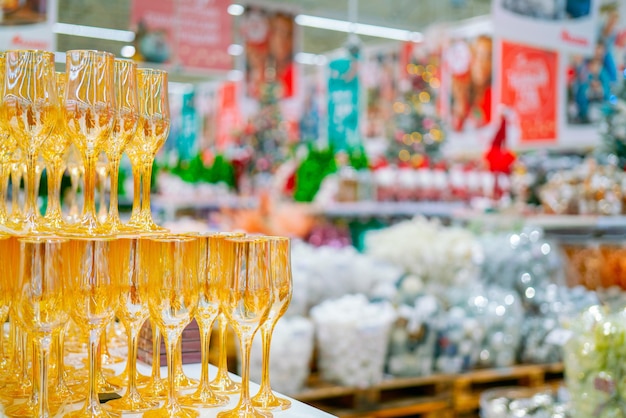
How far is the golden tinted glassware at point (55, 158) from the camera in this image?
3.99 feet

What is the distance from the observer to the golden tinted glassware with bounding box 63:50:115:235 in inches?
44.3

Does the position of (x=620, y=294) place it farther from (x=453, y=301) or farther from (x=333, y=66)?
(x=333, y=66)

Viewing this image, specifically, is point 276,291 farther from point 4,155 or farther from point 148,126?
point 4,155

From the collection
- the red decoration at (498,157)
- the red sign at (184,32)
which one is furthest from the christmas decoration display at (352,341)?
the red sign at (184,32)

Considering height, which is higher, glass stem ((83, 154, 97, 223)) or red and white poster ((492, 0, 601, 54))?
red and white poster ((492, 0, 601, 54))

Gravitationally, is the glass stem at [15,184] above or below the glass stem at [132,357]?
above

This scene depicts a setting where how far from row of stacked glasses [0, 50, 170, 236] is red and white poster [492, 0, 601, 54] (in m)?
3.00

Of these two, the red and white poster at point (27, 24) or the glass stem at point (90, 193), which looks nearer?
the glass stem at point (90, 193)

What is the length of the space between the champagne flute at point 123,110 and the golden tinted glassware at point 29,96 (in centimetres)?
10

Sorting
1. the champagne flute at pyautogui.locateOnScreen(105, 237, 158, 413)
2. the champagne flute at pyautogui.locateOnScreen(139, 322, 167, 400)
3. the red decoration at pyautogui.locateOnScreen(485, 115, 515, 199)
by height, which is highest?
the red decoration at pyautogui.locateOnScreen(485, 115, 515, 199)

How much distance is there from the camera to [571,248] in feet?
14.4

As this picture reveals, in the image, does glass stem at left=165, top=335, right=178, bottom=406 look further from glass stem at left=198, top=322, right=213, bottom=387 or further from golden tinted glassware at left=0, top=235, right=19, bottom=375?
golden tinted glassware at left=0, top=235, right=19, bottom=375

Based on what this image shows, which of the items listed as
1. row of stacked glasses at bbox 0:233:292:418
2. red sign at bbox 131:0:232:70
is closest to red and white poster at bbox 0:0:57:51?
red sign at bbox 131:0:232:70

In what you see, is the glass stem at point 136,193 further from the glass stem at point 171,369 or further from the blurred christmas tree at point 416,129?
the blurred christmas tree at point 416,129
